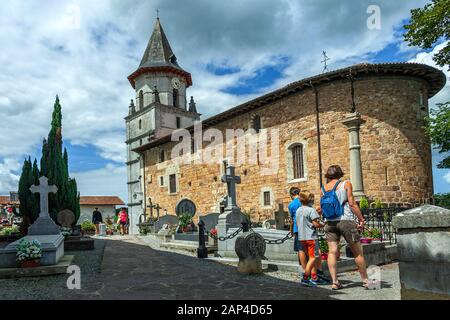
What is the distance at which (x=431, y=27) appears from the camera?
46.8 feet

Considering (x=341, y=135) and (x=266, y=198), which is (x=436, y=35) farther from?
(x=266, y=198)

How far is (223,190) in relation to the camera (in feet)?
79.7

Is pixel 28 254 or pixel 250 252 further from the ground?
pixel 28 254

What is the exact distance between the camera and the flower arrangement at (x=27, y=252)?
25.0ft

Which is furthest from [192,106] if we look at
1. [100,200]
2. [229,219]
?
[229,219]

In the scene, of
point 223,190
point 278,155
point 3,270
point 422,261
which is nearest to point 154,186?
point 223,190

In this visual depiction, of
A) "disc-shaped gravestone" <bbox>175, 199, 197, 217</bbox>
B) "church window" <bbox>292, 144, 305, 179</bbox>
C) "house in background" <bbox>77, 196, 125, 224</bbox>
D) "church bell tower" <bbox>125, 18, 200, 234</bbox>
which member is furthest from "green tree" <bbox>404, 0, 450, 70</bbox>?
"house in background" <bbox>77, 196, 125, 224</bbox>

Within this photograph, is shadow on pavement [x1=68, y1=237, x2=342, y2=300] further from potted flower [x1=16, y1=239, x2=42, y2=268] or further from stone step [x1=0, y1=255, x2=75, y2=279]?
potted flower [x1=16, y1=239, x2=42, y2=268]

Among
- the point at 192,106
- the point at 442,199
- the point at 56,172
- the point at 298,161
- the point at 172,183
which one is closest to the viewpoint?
the point at 56,172

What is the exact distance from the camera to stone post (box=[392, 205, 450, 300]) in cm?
306

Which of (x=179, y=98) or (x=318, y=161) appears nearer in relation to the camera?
(x=318, y=161)

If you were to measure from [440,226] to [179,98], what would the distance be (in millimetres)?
35835

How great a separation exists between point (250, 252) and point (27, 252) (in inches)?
185

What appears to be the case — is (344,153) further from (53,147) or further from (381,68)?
(53,147)
